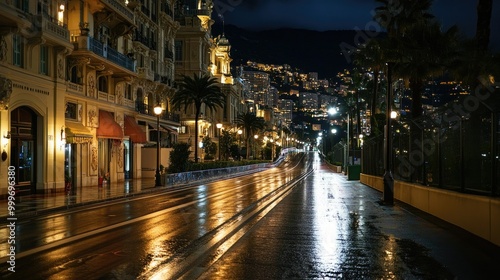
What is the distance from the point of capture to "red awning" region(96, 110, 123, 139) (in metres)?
39.4

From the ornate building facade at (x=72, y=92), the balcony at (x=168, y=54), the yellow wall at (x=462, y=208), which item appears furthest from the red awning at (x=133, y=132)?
the yellow wall at (x=462, y=208)

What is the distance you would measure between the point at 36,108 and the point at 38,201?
22.4 feet

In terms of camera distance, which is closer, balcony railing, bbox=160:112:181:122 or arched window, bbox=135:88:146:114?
arched window, bbox=135:88:146:114

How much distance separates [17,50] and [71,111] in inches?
320

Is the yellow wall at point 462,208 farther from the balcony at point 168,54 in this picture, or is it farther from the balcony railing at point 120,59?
the balcony at point 168,54

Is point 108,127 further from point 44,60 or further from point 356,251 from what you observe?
point 356,251

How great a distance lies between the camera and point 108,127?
132ft

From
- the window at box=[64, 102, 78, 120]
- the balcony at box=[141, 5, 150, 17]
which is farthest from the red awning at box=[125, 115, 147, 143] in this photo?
the balcony at box=[141, 5, 150, 17]

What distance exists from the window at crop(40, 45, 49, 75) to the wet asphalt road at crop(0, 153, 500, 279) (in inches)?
524


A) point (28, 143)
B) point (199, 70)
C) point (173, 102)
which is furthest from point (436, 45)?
point (199, 70)

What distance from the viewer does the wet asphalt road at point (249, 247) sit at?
9.38m

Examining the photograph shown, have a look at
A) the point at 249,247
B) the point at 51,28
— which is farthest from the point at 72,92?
the point at 249,247

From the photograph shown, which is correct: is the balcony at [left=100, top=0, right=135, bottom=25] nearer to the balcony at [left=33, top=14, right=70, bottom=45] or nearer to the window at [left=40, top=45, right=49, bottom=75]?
the balcony at [left=33, top=14, right=70, bottom=45]

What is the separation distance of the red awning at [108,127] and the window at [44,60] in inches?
359
